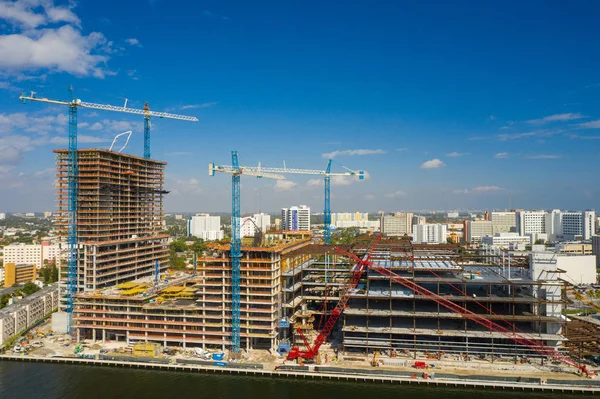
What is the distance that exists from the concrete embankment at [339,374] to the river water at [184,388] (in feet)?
1.93

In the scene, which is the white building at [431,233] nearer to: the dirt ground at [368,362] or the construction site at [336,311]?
the construction site at [336,311]

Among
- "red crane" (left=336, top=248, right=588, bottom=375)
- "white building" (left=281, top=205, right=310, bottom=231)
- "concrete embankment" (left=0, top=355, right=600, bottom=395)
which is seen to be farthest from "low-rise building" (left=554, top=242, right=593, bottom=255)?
"concrete embankment" (left=0, top=355, right=600, bottom=395)

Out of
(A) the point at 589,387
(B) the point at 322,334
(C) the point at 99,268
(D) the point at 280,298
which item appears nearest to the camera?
(A) the point at 589,387

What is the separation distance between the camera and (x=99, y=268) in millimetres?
64375

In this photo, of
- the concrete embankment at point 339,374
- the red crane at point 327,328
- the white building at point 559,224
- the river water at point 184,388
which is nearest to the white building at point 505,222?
the white building at point 559,224

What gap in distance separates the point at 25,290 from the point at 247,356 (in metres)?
52.3

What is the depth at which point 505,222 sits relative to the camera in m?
196

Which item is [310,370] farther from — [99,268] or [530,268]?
[99,268]

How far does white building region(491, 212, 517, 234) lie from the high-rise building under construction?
158 metres

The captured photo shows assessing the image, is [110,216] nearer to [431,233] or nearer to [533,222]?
[431,233]

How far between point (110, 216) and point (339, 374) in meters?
43.6

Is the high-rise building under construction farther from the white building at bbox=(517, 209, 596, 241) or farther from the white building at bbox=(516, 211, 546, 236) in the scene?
the white building at bbox=(516, 211, 546, 236)

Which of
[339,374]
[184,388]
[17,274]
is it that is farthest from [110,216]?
[339,374]

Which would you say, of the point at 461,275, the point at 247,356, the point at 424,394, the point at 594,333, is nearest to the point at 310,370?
the point at 247,356
